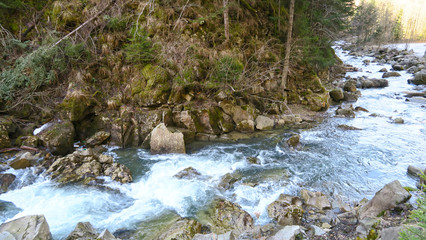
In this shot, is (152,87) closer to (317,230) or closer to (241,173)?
(241,173)

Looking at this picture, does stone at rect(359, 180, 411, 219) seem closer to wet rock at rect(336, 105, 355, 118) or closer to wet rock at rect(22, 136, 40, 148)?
wet rock at rect(336, 105, 355, 118)

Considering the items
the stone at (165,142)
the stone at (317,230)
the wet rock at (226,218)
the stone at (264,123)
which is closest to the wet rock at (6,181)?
the stone at (165,142)

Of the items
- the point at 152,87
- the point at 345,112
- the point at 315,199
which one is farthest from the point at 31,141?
the point at 345,112

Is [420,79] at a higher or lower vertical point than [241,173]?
higher

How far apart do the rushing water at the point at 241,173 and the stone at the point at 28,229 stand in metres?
0.57

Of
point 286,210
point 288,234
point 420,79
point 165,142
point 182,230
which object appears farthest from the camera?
point 420,79

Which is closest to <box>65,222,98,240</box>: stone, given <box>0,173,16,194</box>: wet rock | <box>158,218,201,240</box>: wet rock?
<box>158,218,201,240</box>: wet rock

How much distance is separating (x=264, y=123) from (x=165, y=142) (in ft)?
15.1

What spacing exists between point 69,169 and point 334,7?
17.4m

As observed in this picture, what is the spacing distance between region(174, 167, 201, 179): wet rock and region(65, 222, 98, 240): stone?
8.91 feet

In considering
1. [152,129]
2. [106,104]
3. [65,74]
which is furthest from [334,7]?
[65,74]

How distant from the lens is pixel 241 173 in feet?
23.2

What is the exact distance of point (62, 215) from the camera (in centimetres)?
524

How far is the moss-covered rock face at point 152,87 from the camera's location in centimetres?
938
